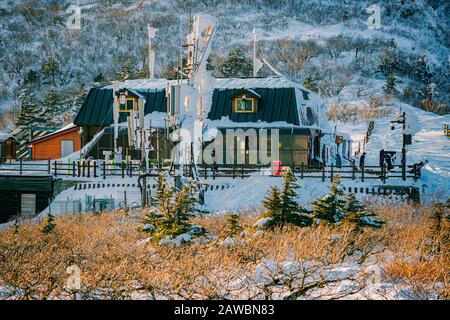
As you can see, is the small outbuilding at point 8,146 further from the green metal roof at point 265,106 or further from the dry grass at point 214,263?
the dry grass at point 214,263

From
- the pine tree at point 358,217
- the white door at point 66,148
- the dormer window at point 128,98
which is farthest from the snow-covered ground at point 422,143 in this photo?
the white door at point 66,148

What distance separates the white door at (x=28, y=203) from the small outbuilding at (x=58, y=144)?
10.9m

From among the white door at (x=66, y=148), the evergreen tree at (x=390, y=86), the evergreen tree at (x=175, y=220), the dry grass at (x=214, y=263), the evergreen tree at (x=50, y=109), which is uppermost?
the evergreen tree at (x=390, y=86)

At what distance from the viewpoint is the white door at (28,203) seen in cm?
2919

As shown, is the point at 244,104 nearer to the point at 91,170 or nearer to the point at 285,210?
the point at 91,170

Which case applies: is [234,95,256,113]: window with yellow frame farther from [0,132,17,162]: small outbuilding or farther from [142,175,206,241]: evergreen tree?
[0,132,17,162]: small outbuilding

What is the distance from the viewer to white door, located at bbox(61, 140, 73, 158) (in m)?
40.5

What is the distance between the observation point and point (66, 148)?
40656 mm

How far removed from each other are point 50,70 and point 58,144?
111ft

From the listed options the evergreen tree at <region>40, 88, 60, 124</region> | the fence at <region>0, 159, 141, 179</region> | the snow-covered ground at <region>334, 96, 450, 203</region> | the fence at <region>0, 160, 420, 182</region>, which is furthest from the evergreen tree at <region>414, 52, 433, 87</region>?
the fence at <region>0, 159, 141, 179</region>

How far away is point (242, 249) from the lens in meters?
12.9

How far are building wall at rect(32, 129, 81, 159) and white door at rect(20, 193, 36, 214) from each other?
11009 millimetres

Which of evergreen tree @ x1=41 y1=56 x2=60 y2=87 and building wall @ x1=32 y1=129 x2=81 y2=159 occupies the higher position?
evergreen tree @ x1=41 y1=56 x2=60 y2=87
